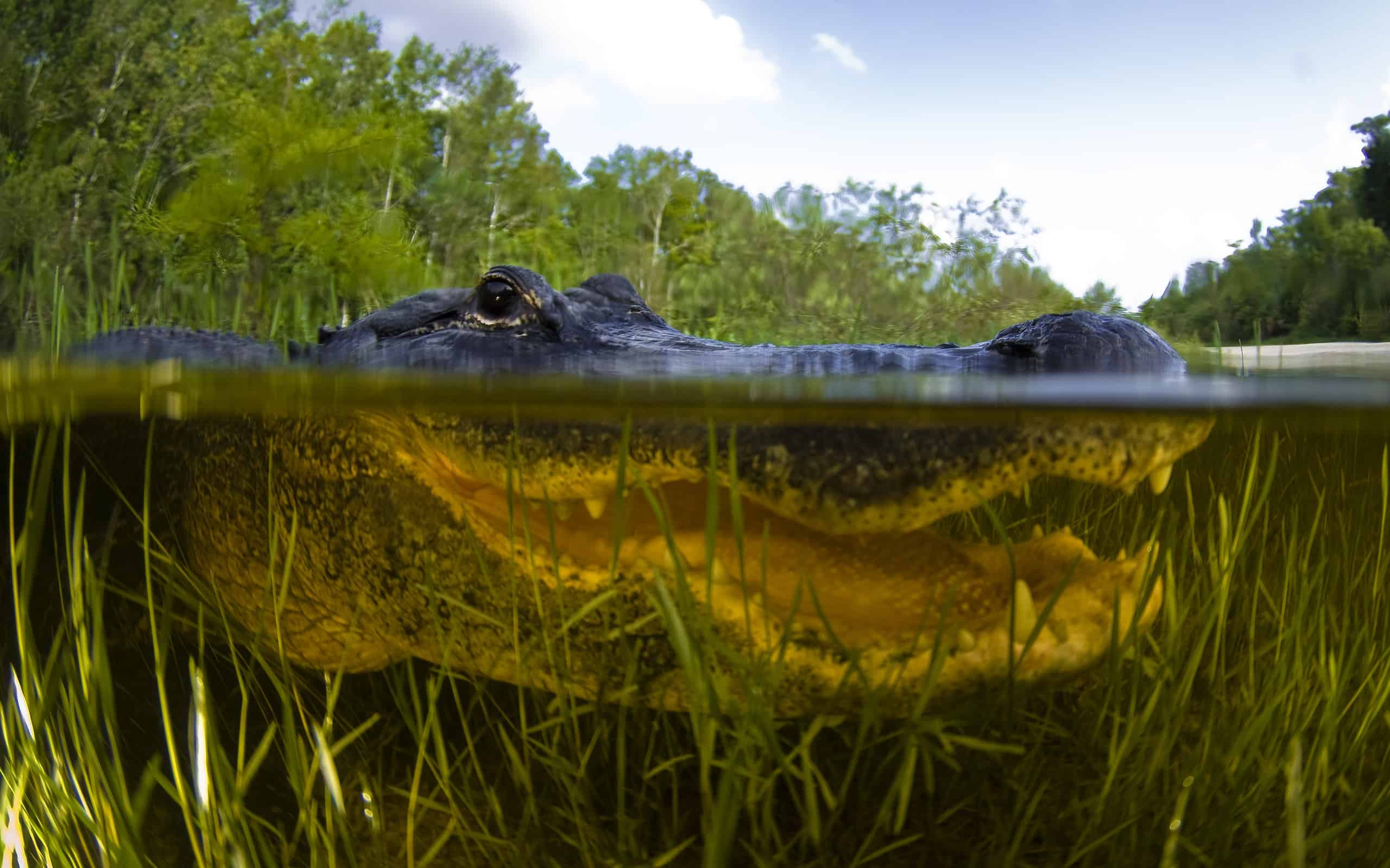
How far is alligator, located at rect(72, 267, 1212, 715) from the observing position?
1.73m

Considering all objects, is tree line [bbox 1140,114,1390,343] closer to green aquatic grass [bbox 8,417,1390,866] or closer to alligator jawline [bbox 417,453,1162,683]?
green aquatic grass [bbox 8,417,1390,866]

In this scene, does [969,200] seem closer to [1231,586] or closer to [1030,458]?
[1231,586]

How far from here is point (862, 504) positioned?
5.61 ft

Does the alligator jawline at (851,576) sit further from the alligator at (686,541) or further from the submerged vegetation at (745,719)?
the submerged vegetation at (745,719)

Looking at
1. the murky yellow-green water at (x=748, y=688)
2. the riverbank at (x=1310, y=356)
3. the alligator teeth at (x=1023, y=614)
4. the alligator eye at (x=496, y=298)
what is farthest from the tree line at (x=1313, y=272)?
the alligator eye at (x=496, y=298)

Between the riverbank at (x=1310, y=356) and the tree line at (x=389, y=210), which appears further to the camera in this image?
the tree line at (x=389, y=210)

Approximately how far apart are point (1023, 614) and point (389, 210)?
472 centimetres

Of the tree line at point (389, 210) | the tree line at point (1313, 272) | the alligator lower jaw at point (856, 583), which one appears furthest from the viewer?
the tree line at point (389, 210)

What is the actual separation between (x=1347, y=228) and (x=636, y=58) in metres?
2.80

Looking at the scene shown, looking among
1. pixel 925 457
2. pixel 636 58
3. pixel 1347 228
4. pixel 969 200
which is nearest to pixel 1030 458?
pixel 925 457

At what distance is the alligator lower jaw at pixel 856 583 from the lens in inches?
67.2

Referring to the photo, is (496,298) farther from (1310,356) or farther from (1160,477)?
(1310,356)

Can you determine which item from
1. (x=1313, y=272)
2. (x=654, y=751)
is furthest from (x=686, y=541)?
(x=1313, y=272)

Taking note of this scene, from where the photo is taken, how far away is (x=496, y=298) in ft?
10.5
